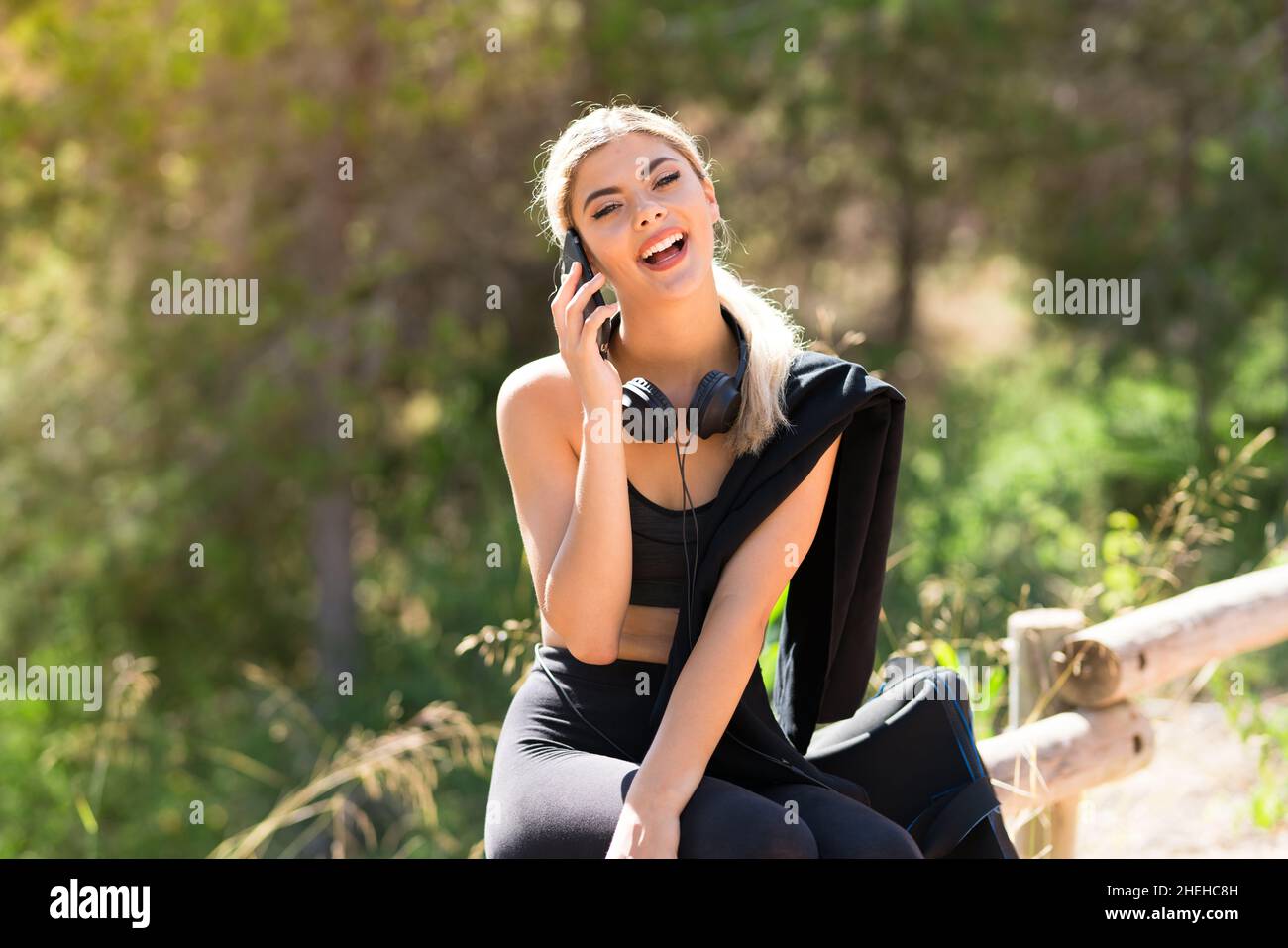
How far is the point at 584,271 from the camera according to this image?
244 cm

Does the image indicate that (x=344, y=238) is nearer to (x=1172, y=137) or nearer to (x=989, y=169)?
(x=989, y=169)

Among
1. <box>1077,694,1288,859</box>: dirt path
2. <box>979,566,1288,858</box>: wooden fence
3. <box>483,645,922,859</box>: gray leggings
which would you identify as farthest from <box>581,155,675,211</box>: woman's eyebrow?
<box>1077,694,1288,859</box>: dirt path

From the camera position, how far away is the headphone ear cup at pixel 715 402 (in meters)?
2.33

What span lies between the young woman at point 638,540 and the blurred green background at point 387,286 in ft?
22.2

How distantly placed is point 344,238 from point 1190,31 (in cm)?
716

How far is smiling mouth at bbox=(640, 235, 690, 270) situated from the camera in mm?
2432

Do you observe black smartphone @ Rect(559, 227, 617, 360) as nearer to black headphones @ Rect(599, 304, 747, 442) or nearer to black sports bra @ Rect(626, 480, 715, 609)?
black headphones @ Rect(599, 304, 747, 442)

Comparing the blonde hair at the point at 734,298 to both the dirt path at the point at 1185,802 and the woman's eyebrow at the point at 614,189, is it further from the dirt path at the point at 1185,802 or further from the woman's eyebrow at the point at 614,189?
the dirt path at the point at 1185,802

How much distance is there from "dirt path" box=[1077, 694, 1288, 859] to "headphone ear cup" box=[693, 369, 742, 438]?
180 centimetres

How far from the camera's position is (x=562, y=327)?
7.64ft

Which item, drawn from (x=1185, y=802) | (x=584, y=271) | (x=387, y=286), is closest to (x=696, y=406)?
(x=584, y=271)

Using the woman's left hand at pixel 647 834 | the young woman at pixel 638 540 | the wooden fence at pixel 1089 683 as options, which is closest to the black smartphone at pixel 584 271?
the young woman at pixel 638 540

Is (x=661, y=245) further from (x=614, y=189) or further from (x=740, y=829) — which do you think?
(x=740, y=829)

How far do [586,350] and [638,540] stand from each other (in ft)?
1.19
